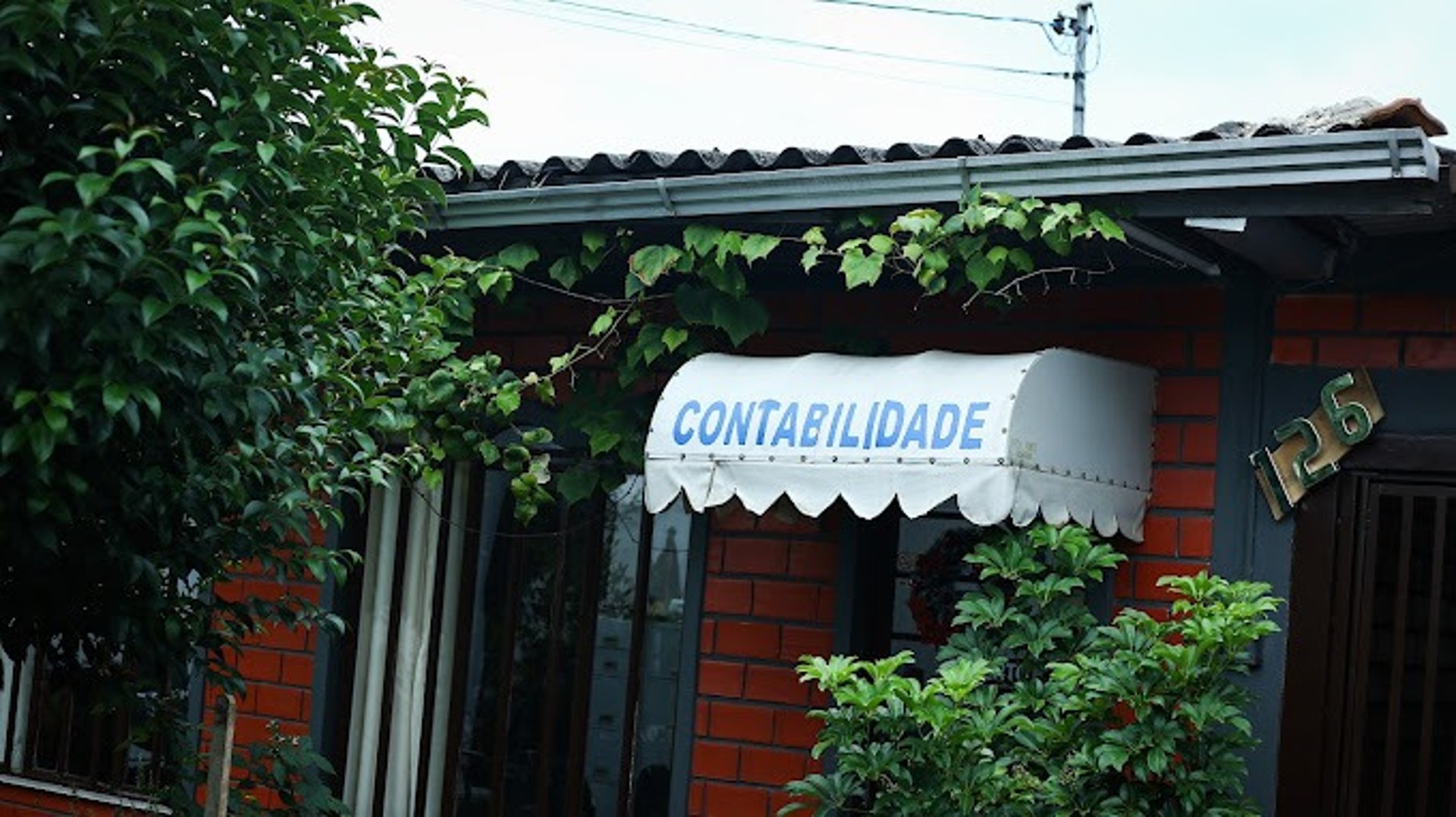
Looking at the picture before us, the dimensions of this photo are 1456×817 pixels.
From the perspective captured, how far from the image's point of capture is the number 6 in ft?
20.9

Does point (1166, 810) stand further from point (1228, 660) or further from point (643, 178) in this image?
point (643, 178)

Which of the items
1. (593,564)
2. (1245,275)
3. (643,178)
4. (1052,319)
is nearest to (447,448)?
(593,564)

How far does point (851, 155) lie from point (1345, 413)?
1797 millimetres

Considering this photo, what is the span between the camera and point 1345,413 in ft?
21.1

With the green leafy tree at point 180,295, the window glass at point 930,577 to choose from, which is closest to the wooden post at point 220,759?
the green leafy tree at point 180,295

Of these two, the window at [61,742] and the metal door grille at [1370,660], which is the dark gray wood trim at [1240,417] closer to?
the metal door grille at [1370,660]

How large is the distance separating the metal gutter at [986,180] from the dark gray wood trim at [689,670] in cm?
146

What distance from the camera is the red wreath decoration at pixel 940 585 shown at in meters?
7.91

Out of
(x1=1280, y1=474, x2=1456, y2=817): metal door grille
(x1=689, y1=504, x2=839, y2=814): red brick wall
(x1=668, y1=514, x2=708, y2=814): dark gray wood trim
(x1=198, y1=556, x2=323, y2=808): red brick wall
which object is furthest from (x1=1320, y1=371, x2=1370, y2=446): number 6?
(x1=198, y1=556, x2=323, y2=808): red brick wall

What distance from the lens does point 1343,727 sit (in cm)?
641

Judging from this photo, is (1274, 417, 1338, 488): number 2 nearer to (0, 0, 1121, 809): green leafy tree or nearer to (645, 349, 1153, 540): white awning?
(645, 349, 1153, 540): white awning

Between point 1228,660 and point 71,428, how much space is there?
3.36 metres

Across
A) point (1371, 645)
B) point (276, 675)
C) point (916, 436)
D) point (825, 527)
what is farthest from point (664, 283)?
point (1371, 645)

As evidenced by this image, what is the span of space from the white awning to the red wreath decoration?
1189mm
